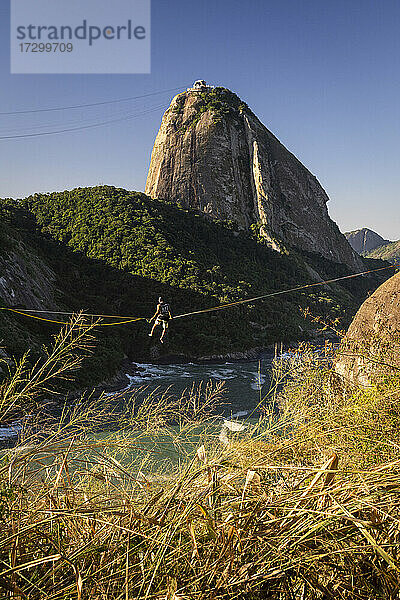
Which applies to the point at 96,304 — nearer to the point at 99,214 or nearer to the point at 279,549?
the point at 99,214

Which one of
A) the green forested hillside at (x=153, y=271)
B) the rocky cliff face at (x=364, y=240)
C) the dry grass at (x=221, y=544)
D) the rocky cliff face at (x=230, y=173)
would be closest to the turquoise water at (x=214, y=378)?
the green forested hillside at (x=153, y=271)

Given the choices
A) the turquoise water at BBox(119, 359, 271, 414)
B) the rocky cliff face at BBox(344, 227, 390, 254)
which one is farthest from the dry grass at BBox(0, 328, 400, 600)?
the rocky cliff face at BBox(344, 227, 390, 254)

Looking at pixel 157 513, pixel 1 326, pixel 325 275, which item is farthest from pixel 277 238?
pixel 157 513

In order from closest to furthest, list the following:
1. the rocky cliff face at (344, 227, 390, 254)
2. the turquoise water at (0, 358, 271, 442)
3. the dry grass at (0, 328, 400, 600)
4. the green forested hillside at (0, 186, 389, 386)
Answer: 1. the dry grass at (0, 328, 400, 600)
2. the turquoise water at (0, 358, 271, 442)
3. the green forested hillside at (0, 186, 389, 386)
4. the rocky cliff face at (344, 227, 390, 254)

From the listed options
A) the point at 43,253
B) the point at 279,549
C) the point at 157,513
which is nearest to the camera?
the point at 279,549

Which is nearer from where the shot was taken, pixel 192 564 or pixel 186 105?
pixel 192 564

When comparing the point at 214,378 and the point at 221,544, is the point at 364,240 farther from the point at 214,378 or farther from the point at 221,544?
the point at 221,544

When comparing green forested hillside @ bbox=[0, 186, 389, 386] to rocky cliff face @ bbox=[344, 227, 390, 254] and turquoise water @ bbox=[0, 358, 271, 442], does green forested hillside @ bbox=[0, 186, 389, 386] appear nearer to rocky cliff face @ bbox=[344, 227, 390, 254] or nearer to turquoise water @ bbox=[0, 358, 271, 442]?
turquoise water @ bbox=[0, 358, 271, 442]
